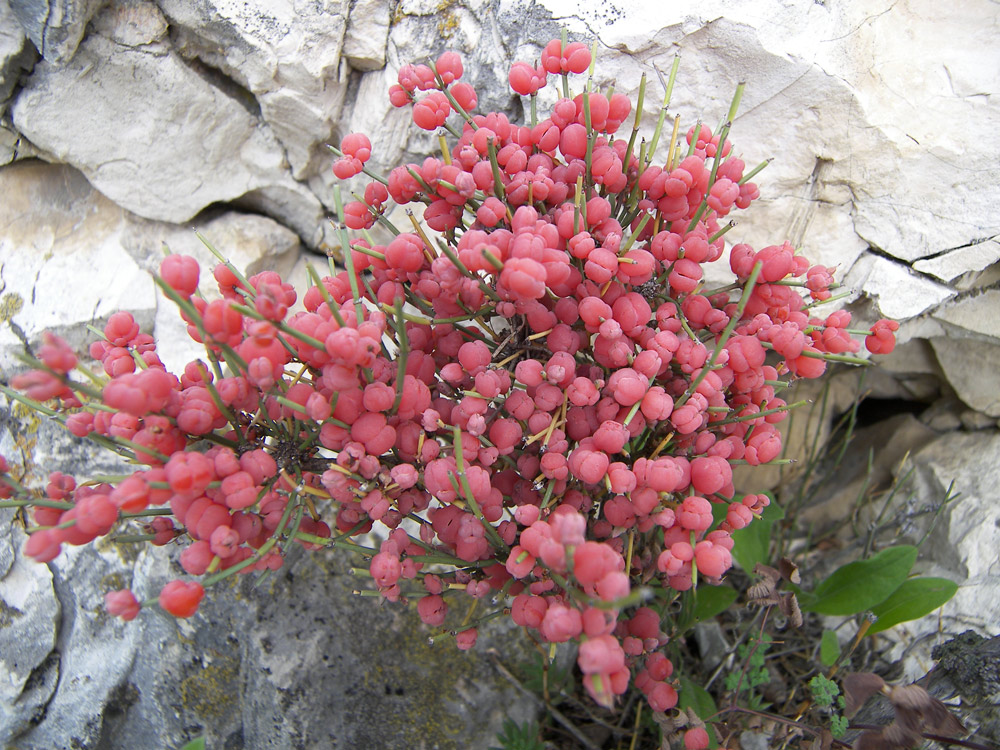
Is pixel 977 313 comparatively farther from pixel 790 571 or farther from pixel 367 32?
pixel 367 32

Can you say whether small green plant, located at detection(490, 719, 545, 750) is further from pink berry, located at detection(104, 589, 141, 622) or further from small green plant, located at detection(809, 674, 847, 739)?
pink berry, located at detection(104, 589, 141, 622)

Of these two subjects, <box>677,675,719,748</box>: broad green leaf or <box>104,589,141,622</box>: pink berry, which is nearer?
<box>104,589,141,622</box>: pink berry

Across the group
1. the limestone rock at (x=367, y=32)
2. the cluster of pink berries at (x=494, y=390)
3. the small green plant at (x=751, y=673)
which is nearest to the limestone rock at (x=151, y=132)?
the limestone rock at (x=367, y=32)

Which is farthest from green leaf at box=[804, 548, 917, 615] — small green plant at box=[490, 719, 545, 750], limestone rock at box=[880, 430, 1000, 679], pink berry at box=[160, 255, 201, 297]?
pink berry at box=[160, 255, 201, 297]

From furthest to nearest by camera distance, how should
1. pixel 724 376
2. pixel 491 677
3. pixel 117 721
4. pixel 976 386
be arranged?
pixel 976 386, pixel 491 677, pixel 117 721, pixel 724 376

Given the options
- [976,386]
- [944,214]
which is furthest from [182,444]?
[976,386]

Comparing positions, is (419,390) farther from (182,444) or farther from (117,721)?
(117,721)
